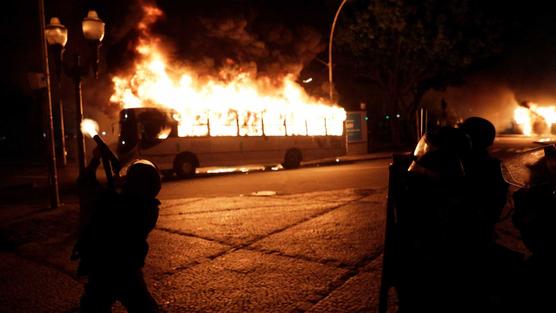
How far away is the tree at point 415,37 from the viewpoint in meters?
25.5

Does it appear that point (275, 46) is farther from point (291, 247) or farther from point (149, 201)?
point (149, 201)

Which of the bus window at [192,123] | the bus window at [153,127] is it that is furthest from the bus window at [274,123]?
the bus window at [153,127]

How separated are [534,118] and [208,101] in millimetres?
35667

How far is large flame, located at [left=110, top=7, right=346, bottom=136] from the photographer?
16594mm

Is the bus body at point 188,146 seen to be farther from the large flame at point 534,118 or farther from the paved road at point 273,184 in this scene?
the large flame at point 534,118

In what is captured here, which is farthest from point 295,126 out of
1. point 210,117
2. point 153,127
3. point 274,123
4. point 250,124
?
point 153,127

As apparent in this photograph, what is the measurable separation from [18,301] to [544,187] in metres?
4.72

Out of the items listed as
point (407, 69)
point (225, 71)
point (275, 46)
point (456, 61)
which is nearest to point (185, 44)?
point (225, 71)

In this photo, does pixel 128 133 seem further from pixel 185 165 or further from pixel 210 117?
pixel 210 117

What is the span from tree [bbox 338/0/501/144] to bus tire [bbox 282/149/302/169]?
37.2ft

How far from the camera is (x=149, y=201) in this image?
2943mm

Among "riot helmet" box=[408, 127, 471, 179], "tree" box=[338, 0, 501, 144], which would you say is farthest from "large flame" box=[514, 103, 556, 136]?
"riot helmet" box=[408, 127, 471, 179]

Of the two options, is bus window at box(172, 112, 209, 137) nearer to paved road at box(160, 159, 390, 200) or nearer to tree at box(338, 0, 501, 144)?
paved road at box(160, 159, 390, 200)

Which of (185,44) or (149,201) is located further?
(185,44)
